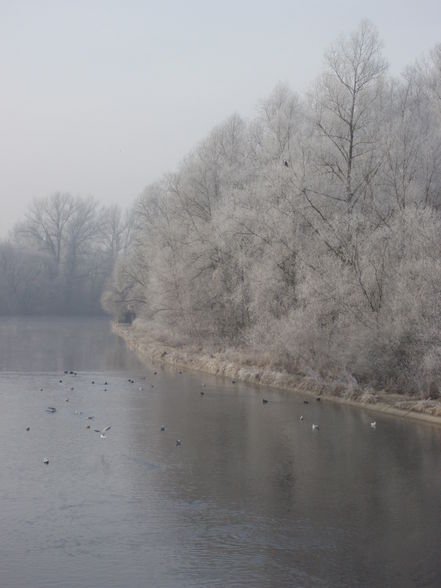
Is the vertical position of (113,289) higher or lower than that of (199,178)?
lower

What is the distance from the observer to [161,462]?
15.0 m

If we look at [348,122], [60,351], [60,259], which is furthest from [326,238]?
[60,259]

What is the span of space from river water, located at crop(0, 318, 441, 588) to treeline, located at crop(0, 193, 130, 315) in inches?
2573

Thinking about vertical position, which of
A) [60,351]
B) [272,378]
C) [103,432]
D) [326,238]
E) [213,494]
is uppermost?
[326,238]

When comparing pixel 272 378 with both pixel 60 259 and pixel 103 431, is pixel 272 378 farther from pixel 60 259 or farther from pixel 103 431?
pixel 60 259

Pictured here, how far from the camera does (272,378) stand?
26.4m

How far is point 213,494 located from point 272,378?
13.7m

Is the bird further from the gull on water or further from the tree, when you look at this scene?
the tree

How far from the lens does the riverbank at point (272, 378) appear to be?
66.7ft

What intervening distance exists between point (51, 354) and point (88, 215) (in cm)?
6205

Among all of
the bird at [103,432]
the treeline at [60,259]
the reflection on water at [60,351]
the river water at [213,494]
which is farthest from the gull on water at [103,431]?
the treeline at [60,259]

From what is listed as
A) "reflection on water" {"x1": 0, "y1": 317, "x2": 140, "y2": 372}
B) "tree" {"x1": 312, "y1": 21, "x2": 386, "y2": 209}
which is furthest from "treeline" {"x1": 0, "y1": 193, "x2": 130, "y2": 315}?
"tree" {"x1": 312, "y1": 21, "x2": 386, "y2": 209}

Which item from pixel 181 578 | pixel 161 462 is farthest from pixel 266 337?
pixel 181 578

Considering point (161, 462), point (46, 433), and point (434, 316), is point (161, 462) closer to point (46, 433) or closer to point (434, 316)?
point (46, 433)
